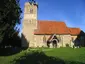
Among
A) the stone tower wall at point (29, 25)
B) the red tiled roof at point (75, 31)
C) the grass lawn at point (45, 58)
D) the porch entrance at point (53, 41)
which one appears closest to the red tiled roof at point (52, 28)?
the stone tower wall at point (29, 25)

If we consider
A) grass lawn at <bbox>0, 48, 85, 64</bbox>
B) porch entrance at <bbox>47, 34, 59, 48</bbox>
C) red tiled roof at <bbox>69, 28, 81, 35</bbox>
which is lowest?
grass lawn at <bbox>0, 48, 85, 64</bbox>

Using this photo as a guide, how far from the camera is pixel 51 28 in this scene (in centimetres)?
6962

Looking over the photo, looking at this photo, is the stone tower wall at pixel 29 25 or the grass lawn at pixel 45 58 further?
the stone tower wall at pixel 29 25

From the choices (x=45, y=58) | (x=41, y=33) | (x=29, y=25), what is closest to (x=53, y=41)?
(x=41, y=33)

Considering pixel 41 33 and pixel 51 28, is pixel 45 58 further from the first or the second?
pixel 51 28

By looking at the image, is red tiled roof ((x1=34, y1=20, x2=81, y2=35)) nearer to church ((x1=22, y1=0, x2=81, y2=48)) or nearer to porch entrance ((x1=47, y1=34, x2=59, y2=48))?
church ((x1=22, y1=0, x2=81, y2=48))

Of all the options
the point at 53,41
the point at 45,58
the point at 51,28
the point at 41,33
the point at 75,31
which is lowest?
the point at 45,58

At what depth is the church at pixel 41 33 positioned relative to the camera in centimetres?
6750

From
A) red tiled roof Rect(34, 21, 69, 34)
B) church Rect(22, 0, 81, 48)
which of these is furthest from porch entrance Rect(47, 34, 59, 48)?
red tiled roof Rect(34, 21, 69, 34)

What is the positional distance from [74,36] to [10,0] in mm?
37726

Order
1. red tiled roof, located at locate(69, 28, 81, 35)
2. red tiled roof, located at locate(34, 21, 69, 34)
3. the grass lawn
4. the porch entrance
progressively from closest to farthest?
the grass lawn < the porch entrance < red tiled roof, located at locate(34, 21, 69, 34) < red tiled roof, located at locate(69, 28, 81, 35)

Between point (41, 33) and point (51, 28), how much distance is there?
12.4ft

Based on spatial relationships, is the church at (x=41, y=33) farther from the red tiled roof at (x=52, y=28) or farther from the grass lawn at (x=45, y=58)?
the grass lawn at (x=45, y=58)

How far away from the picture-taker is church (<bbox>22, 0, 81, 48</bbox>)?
6750cm
